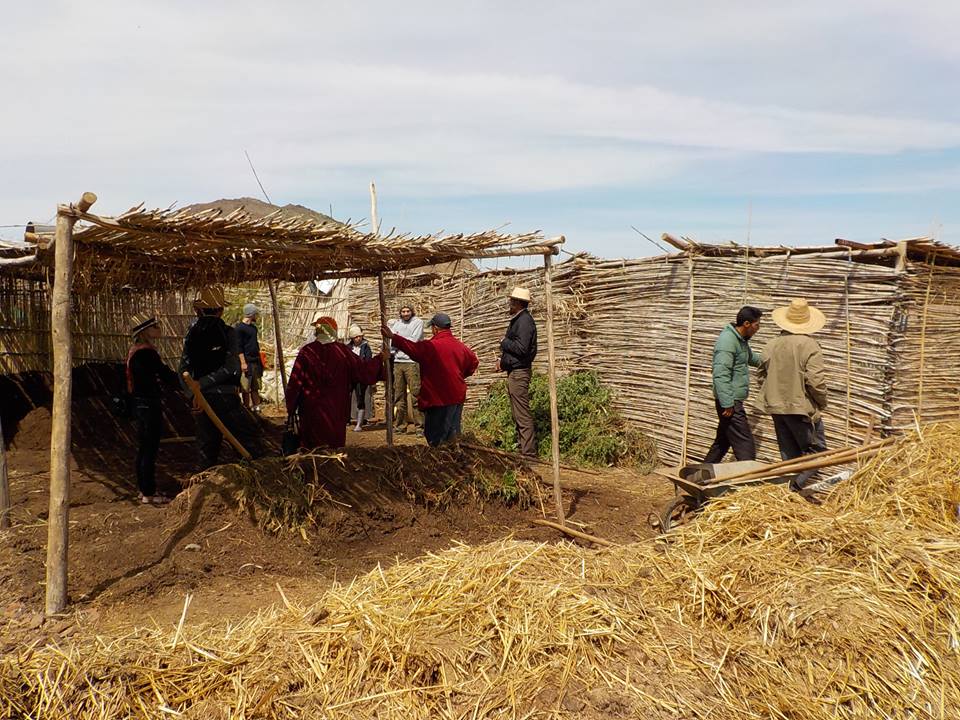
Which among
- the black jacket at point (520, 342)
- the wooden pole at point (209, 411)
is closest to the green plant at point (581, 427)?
the black jacket at point (520, 342)

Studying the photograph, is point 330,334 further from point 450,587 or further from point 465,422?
point 465,422

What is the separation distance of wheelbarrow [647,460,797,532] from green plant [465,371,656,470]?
3.67 meters

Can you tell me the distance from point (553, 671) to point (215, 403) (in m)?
5.09

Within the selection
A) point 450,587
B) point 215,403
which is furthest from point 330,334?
point 450,587

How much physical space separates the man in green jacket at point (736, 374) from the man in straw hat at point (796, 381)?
212 millimetres

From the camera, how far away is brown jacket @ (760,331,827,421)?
7438mm

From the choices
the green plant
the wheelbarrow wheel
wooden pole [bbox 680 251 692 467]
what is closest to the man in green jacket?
wooden pole [bbox 680 251 692 467]

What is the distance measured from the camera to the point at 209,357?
7.68 metres

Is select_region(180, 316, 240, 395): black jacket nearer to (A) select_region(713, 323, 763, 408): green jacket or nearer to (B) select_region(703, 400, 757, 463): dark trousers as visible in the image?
(A) select_region(713, 323, 763, 408): green jacket

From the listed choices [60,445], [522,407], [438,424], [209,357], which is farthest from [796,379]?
[60,445]

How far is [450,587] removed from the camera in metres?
4.14

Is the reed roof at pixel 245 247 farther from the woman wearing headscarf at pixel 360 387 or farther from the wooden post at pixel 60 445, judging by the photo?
the woman wearing headscarf at pixel 360 387

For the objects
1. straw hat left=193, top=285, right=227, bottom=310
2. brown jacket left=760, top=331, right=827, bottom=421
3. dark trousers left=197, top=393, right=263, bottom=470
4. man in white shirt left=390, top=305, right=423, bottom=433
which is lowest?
man in white shirt left=390, top=305, right=423, bottom=433

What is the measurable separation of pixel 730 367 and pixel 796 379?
609 mm
